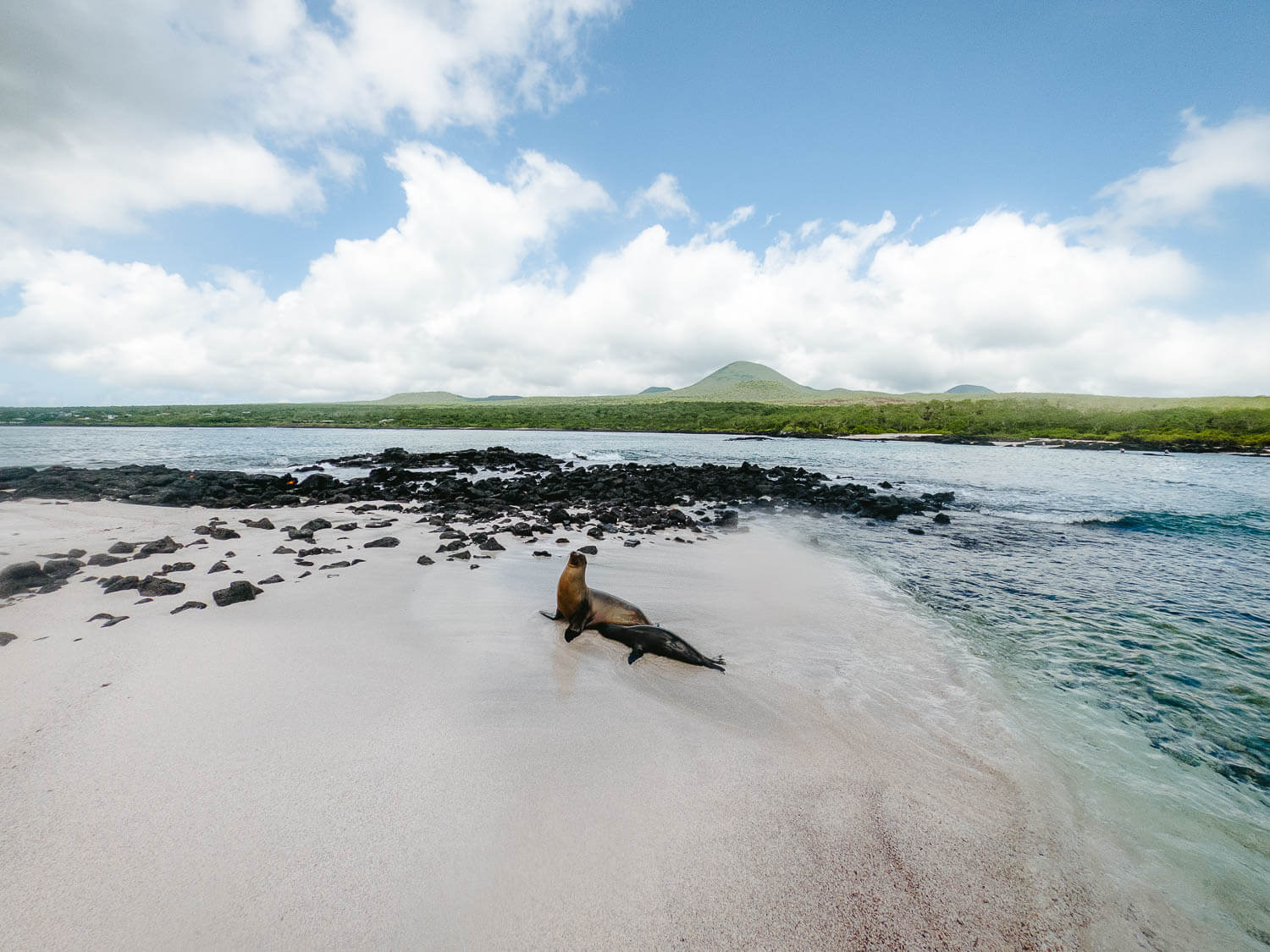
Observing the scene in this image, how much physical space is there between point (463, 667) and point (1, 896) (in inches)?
124

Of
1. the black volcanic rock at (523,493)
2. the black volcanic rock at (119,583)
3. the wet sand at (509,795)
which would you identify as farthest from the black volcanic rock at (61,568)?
the black volcanic rock at (523,493)

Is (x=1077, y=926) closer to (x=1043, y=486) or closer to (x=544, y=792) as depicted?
(x=544, y=792)

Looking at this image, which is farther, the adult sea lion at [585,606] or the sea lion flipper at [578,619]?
the adult sea lion at [585,606]

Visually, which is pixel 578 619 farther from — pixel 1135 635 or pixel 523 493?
pixel 523 493

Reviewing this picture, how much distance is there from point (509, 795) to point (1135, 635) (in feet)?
29.2

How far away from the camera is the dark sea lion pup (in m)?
5.81

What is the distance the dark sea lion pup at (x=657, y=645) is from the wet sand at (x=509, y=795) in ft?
0.56

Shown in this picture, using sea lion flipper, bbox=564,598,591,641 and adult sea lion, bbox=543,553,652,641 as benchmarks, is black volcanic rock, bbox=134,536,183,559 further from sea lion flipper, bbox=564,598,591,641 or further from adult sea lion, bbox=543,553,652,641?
sea lion flipper, bbox=564,598,591,641

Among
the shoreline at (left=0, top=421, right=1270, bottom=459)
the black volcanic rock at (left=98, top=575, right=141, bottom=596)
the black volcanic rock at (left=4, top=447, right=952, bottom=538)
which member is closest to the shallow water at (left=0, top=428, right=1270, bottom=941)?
the black volcanic rock at (left=4, top=447, right=952, bottom=538)

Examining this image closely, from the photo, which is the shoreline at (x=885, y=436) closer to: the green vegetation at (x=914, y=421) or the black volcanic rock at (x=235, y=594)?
the green vegetation at (x=914, y=421)

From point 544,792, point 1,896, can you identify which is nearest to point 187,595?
point 1,896

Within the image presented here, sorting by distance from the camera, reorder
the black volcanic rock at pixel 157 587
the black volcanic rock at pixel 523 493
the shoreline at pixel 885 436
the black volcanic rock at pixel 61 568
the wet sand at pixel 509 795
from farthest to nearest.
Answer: the shoreline at pixel 885 436, the black volcanic rock at pixel 523 493, the black volcanic rock at pixel 61 568, the black volcanic rock at pixel 157 587, the wet sand at pixel 509 795

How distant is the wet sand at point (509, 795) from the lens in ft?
8.64

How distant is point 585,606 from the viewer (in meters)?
6.59
